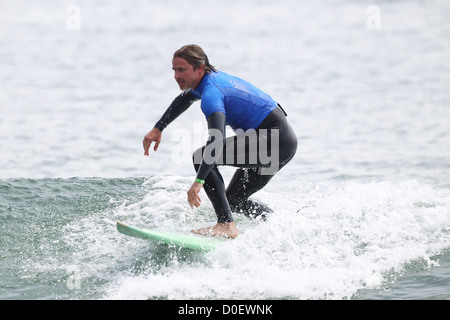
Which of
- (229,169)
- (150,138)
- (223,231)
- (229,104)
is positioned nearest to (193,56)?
(229,104)

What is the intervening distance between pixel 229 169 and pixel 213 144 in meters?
6.71

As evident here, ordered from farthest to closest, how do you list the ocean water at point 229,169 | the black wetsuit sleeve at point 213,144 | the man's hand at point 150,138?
the man's hand at point 150,138, the ocean water at point 229,169, the black wetsuit sleeve at point 213,144

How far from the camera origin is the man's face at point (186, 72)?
23.1 feet

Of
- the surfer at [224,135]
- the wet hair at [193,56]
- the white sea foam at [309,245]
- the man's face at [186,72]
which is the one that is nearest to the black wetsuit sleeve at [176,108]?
the surfer at [224,135]

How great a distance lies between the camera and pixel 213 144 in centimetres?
681

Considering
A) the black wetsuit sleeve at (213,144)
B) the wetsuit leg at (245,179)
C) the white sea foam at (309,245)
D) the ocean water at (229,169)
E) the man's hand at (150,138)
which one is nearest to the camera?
the white sea foam at (309,245)

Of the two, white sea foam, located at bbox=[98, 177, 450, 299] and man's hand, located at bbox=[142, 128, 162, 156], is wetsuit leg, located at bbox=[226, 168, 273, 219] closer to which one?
white sea foam, located at bbox=[98, 177, 450, 299]

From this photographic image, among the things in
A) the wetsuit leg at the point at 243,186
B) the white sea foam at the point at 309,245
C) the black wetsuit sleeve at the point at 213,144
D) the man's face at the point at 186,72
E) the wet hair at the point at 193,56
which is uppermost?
the wet hair at the point at 193,56

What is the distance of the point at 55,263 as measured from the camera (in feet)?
23.8

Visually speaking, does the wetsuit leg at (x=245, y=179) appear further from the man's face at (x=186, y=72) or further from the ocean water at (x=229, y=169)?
the man's face at (x=186, y=72)

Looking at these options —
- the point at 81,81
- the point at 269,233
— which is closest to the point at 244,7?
the point at 81,81

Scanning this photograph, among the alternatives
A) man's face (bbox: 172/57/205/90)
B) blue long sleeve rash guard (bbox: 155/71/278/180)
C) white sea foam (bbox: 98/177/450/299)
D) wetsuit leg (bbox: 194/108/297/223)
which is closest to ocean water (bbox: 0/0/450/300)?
white sea foam (bbox: 98/177/450/299)

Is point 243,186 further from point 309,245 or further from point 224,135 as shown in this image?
point 224,135
